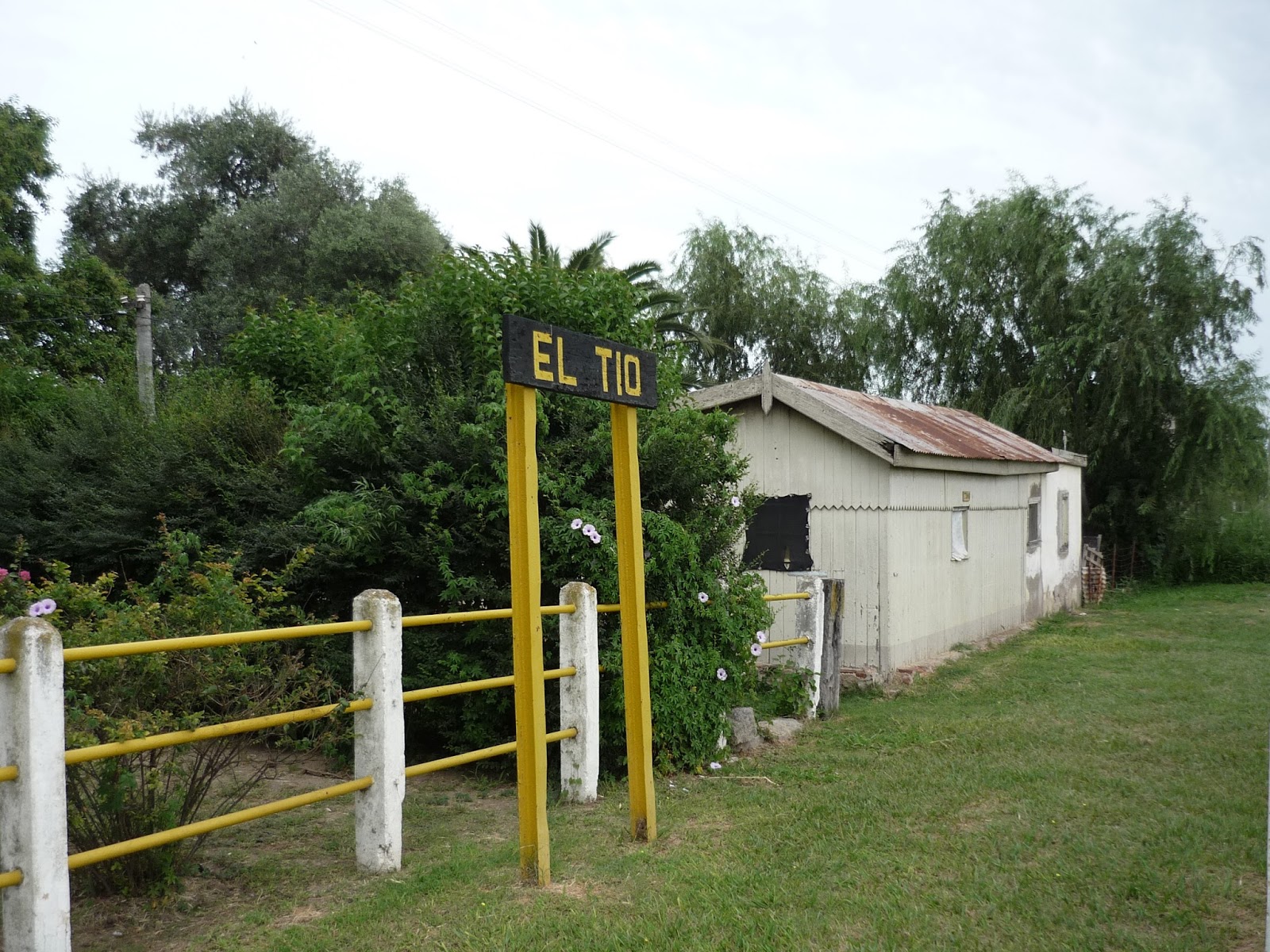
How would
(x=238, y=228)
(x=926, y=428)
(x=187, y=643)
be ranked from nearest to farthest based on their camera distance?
1. (x=187, y=643)
2. (x=926, y=428)
3. (x=238, y=228)

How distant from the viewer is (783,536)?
38.8 ft

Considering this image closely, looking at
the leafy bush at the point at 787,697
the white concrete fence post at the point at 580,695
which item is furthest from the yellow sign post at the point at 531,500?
the leafy bush at the point at 787,697

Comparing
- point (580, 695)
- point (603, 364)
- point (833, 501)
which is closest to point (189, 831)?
point (580, 695)

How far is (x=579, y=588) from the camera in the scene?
6.08 metres

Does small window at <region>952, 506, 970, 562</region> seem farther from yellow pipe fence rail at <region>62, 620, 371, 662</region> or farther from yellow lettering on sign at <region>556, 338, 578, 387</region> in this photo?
yellow pipe fence rail at <region>62, 620, 371, 662</region>

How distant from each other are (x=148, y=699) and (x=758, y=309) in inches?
1107

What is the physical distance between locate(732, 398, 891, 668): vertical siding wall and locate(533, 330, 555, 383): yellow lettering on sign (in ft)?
19.8

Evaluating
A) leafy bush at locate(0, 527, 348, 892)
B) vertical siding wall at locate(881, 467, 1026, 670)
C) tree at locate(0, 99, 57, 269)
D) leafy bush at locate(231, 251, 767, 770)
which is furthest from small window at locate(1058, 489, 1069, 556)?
tree at locate(0, 99, 57, 269)

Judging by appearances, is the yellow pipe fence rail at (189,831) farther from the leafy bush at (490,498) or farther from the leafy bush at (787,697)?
the leafy bush at (787,697)

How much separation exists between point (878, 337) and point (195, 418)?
61.9 feet

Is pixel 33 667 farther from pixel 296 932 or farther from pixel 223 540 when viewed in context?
pixel 223 540

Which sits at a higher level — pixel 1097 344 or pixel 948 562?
pixel 1097 344

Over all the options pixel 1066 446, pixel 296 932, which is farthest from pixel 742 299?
pixel 296 932

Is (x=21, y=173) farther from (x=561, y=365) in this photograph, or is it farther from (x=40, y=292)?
(x=561, y=365)
